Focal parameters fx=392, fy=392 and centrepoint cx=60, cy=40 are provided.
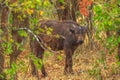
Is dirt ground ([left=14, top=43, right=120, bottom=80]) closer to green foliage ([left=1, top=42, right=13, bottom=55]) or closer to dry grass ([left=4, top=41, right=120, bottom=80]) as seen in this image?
dry grass ([left=4, top=41, right=120, bottom=80])

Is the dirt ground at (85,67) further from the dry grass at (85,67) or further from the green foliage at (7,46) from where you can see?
the green foliage at (7,46)

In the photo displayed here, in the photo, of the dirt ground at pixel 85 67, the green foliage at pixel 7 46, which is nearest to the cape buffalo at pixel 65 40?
the dirt ground at pixel 85 67

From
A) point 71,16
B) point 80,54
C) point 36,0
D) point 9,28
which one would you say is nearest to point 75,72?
point 80,54

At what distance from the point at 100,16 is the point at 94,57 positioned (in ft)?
22.5

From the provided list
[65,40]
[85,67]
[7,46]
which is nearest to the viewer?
[7,46]

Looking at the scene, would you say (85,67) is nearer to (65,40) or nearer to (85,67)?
(85,67)

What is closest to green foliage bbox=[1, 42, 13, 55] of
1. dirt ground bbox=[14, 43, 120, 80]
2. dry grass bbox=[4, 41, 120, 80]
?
dirt ground bbox=[14, 43, 120, 80]

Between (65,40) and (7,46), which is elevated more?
(7,46)

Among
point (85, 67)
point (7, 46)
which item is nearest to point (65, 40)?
point (85, 67)

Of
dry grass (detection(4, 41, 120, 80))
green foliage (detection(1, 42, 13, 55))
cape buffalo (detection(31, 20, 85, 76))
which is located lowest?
dry grass (detection(4, 41, 120, 80))

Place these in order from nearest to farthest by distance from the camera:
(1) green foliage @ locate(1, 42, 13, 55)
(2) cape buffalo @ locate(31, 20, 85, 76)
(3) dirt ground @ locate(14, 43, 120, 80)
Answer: (1) green foliage @ locate(1, 42, 13, 55), (3) dirt ground @ locate(14, 43, 120, 80), (2) cape buffalo @ locate(31, 20, 85, 76)

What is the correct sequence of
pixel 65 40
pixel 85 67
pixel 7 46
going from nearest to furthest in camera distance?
1. pixel 7 46
2. pixel 65 40
3. pixel 85 67

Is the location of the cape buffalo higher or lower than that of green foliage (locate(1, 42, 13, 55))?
lower

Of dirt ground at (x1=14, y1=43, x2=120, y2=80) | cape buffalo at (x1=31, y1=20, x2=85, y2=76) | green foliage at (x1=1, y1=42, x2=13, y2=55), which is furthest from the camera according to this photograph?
cape buffalo at (x1=31, y1=20, x2=85, y2=76)
